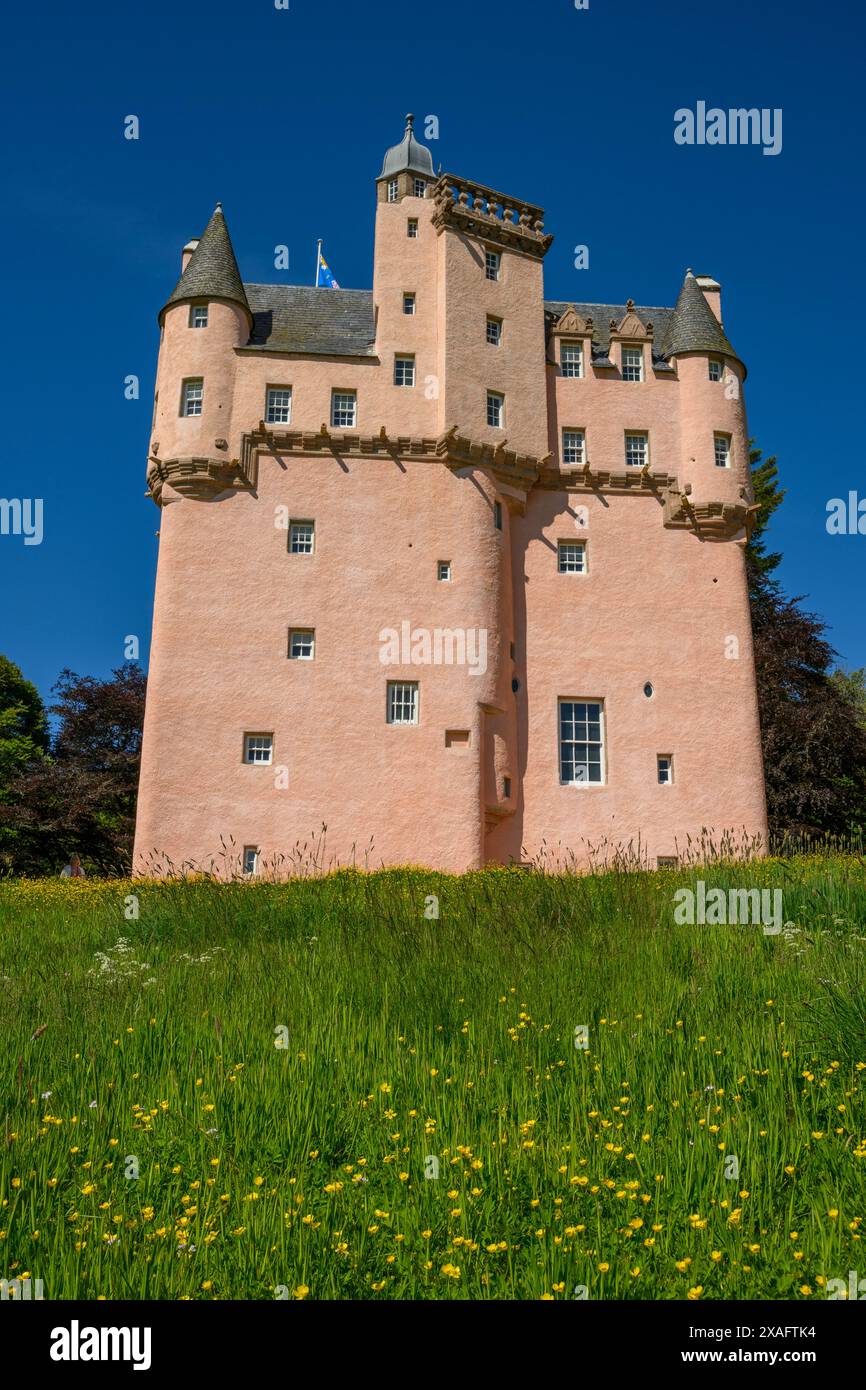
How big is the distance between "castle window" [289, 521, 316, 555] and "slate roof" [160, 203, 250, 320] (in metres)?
7.61

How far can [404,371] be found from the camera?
102 feet

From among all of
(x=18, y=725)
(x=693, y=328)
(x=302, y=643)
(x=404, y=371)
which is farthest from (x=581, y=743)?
(x=18, y=725)

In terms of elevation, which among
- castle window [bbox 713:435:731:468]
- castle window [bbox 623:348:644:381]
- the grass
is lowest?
the grass

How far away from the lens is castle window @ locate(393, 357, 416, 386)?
3081 centimetres

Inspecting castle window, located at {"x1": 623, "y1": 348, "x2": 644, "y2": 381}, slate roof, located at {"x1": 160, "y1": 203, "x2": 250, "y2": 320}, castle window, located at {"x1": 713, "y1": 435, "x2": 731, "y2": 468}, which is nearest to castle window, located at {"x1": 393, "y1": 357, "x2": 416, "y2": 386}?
slate roof, located at {"x1": 160, "y1": 203, "x2": 250, "y2": 320}

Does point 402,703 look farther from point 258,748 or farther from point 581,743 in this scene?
point 581,743

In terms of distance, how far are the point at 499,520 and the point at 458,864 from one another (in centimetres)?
1060

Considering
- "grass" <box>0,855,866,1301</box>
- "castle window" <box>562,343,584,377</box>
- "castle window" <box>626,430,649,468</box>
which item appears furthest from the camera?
"castle window" <box>562,343,584,377</box>

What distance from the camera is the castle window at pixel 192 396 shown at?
29.9 meters

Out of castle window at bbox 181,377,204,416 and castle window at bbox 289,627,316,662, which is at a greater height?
castle window at bbox 181,377,204,416

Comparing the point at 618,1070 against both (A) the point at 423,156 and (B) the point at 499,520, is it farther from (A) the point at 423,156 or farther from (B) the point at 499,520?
(A) the point at 423,156

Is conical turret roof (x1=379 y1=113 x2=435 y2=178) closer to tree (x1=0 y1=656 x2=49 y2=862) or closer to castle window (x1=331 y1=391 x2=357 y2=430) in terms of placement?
castle window (x1=331 y1=391 x2=357 y2=430)

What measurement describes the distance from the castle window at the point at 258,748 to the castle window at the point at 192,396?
401 inches

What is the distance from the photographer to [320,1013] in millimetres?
8469
